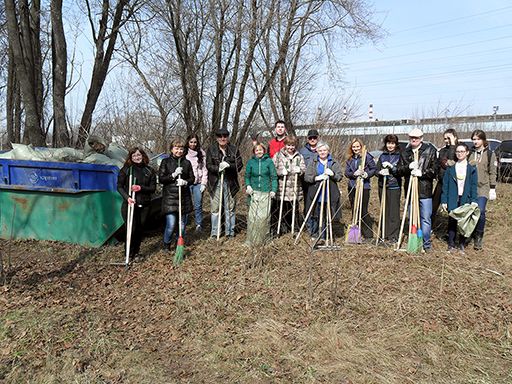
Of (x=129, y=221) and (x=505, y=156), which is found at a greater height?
(x=505, y=156)

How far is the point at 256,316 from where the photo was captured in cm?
406

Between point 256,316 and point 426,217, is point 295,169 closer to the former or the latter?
point 426,217

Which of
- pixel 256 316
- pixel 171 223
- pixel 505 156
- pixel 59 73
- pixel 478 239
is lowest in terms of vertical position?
pixel 256 316

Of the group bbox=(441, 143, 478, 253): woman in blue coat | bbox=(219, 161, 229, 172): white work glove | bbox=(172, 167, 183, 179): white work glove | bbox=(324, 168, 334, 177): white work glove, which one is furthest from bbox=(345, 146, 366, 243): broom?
bbox=(172, 167, 183, 179): white work glove

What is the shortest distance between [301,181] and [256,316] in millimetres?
2870

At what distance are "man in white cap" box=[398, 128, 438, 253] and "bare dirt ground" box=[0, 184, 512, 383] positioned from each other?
21.1 inches

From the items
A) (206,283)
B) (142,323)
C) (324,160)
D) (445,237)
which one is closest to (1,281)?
(142,323)

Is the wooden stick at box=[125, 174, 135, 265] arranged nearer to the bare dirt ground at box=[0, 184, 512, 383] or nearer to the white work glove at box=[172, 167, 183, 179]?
the bare dirt ground at box=[0, 184, 512, 383]

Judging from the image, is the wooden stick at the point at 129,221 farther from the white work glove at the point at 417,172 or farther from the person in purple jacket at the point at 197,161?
the white work glove at the point at 417,172

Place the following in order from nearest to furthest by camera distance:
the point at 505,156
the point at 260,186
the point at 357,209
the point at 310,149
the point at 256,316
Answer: the point at 256,316 < the point at 260,186 < the point at 357,209 < the point at 310,149 < the point at 505,156

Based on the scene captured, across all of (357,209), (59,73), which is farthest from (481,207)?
(59,73)

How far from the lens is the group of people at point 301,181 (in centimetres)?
557

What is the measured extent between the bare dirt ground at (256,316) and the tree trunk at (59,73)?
Result: 4971 mm

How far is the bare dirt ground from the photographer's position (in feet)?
10.6
